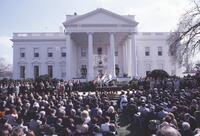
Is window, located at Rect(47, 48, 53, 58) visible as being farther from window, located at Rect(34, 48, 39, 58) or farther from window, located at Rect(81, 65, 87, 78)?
window, located at Rect(81, 65, 87, 78)

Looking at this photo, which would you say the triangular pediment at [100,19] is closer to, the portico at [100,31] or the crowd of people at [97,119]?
the portico at [100,31]

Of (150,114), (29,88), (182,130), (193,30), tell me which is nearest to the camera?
(182,130)

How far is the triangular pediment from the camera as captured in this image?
62406 millimetres

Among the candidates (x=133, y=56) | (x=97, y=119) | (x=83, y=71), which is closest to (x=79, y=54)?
(x=83, y=71)

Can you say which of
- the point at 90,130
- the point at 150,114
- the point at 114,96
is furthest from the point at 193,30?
the point at 90,130

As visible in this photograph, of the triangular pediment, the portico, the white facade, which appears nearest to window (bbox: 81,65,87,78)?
the white facade

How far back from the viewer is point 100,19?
63.7 meters

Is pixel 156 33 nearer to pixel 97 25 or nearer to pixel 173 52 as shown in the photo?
pixel 97 25

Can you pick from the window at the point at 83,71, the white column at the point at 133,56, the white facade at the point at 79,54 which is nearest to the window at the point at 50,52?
the white facade at the point at 79,54

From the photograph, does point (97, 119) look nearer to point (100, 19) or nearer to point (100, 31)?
point (100, 31)

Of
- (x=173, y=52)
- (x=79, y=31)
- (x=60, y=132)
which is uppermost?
(x=79, y=31)

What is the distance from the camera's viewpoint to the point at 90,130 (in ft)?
43.7

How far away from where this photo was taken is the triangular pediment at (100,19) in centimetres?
6241

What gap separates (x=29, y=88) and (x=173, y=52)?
18.2m
